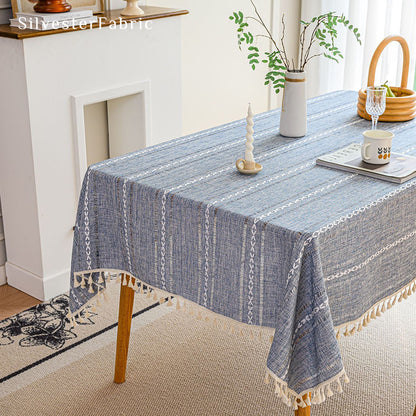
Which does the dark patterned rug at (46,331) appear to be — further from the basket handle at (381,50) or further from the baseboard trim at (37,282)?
the basket handle at (381,50)

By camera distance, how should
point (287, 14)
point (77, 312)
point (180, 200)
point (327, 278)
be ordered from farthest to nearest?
point (287, 14) → point (77, 312) → point (180, 200) → point (327, 278)

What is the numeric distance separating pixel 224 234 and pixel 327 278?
280mm

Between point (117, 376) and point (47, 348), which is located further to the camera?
point (47, 348)

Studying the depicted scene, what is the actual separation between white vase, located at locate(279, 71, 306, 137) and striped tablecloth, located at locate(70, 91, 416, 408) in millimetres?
91

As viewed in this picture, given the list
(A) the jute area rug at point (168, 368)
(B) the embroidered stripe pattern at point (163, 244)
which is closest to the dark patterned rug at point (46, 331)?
(A) the jute area rug at point (168, 368)

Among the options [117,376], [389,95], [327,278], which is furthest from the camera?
[389,95]

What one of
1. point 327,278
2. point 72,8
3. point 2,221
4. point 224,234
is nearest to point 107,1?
point 72,8

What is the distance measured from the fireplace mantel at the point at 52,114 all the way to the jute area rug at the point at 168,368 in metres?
0.28

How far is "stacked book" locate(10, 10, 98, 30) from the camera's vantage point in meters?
2.62

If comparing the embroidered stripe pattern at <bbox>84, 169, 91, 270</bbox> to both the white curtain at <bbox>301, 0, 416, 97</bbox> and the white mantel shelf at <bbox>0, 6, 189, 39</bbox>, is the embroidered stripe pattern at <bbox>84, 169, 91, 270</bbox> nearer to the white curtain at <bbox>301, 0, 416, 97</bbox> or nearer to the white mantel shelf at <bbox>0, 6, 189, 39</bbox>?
the white mantel shelf at <bbox>0, 6, 189, 39</bbox>

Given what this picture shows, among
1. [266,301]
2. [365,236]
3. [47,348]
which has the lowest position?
[47,348]

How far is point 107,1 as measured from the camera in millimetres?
3102

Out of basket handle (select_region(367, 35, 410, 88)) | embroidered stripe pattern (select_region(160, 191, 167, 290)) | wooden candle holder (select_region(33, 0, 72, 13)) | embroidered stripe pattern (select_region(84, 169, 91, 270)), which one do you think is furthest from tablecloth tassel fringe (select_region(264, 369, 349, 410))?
wooden candle holder (select_region(33, 0, 72, 13))

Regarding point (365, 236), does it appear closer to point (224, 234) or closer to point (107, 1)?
point (224, 234)
